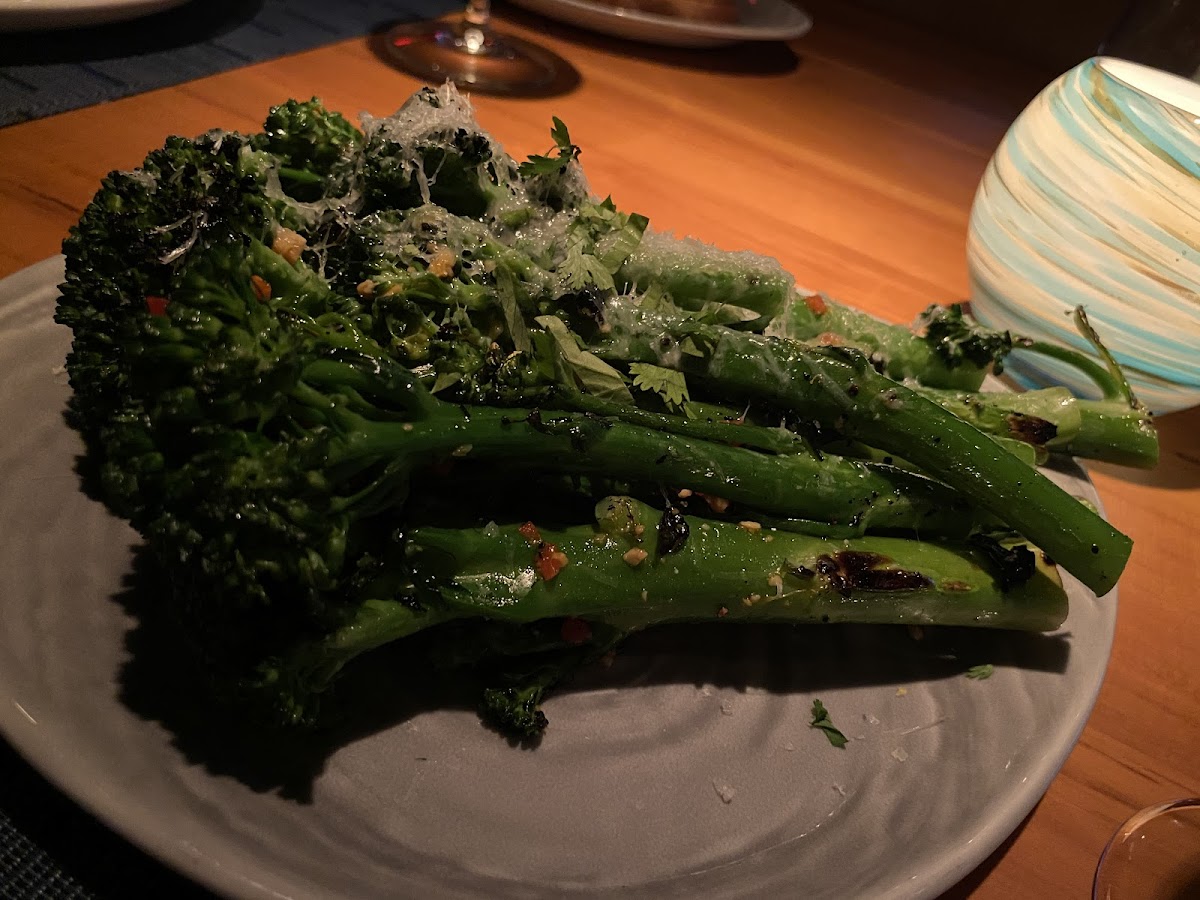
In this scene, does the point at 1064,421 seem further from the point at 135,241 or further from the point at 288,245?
the point at 135,241

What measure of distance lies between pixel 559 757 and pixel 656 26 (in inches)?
112

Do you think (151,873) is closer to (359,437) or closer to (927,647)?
(359,437)

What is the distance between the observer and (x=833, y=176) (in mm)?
2830

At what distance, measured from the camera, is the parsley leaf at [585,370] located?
118 centimetres

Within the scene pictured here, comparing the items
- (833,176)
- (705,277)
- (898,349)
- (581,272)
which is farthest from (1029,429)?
(833,176)

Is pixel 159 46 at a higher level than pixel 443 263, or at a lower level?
lower

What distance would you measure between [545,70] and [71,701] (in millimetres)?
2516

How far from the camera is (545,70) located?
289cm

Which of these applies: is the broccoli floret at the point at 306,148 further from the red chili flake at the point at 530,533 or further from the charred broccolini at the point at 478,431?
the red chili flake at the point at 530,533

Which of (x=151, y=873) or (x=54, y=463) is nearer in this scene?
(x=151, y=873)

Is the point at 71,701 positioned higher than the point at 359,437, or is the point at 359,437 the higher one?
the point at 359,437

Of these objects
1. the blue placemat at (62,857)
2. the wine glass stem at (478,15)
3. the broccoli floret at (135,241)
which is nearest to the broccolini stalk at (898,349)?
Answer: the broccoli floret at (135,241)

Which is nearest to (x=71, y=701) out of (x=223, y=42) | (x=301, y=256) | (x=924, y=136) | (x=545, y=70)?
(x=301, y=256)

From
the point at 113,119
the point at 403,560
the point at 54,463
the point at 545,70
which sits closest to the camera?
the point at 403,560
